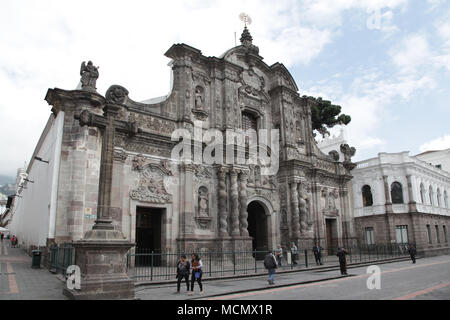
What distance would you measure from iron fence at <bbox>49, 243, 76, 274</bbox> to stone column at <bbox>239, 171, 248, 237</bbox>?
32.4ft

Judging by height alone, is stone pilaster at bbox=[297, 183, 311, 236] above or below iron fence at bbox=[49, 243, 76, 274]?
above

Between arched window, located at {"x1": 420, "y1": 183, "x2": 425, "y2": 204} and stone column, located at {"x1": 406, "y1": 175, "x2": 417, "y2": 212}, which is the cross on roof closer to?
stone column, located at {"x1": 406, "y1": 175, "x2": 417, "y2": 212}

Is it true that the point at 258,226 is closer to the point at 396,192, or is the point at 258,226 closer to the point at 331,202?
the point at 331,202

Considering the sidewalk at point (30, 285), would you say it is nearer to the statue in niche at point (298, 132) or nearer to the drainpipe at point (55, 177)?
the drainpipe at point (55, 177)

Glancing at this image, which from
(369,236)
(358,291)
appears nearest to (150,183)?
(358,291)

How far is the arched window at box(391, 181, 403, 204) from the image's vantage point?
31.7m

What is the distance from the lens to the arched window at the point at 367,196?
33562 millimetres

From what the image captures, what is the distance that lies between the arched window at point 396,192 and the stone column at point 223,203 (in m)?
20.2

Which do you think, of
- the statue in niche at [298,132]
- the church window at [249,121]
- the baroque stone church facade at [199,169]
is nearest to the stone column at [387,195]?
the baroque stone church facade at [199,169]

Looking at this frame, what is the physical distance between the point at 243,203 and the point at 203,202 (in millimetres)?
2686

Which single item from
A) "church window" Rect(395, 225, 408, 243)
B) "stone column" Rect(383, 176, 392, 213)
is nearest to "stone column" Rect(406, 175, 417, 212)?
"stone column" Rect(383, 176, 392, 213)
